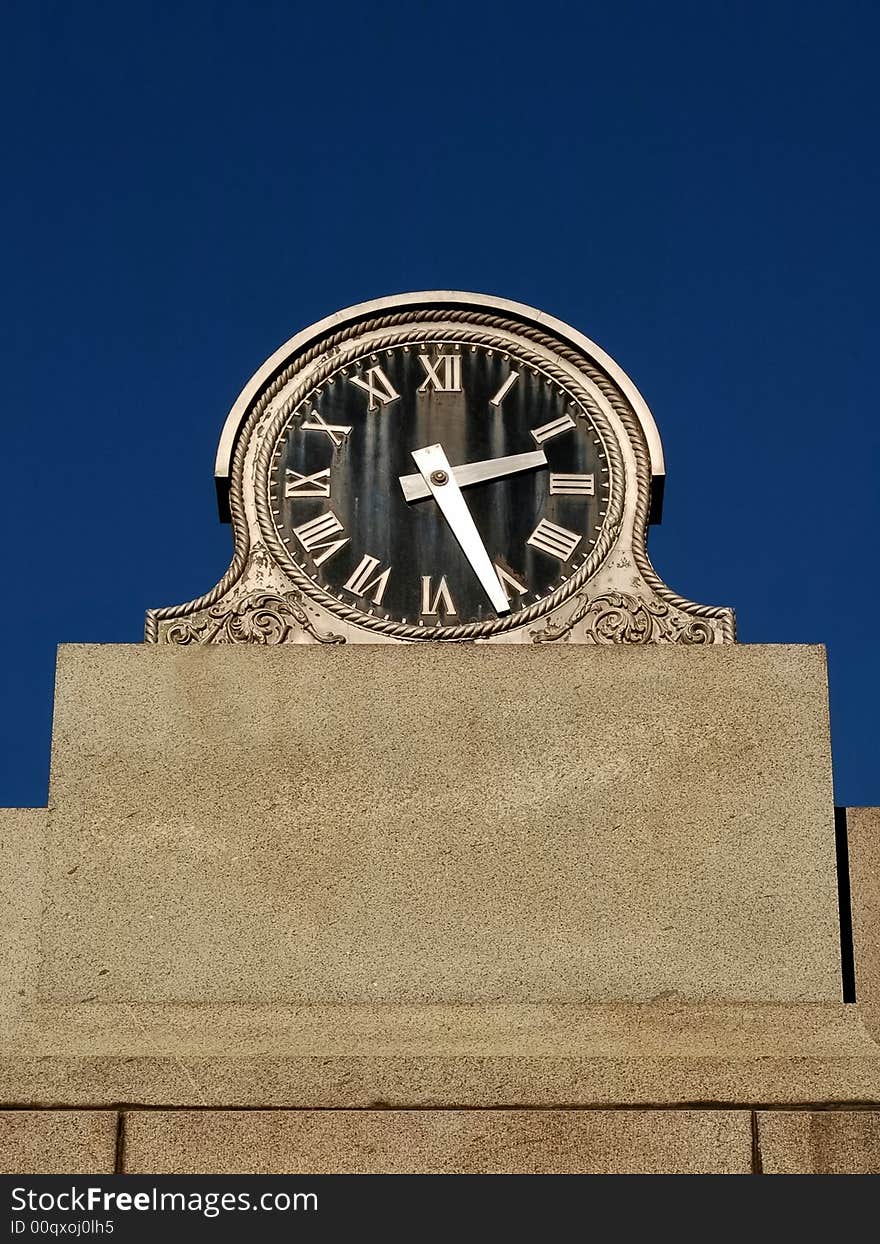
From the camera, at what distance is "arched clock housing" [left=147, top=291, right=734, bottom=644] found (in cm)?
1130

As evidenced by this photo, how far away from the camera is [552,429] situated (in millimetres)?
11844

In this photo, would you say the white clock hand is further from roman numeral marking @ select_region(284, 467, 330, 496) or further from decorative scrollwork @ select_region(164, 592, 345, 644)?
decorative scrollwork @ select_region(164, 592, 345, 644)

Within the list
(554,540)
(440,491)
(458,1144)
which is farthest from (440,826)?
(440,491)

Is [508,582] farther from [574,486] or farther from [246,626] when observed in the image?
[246,626]

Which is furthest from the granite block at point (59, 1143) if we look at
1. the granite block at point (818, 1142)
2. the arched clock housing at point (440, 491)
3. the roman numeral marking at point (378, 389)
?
the roman numeral marking at point (378, 389)

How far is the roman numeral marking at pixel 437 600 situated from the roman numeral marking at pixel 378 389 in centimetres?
103

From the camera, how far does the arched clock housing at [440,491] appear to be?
11.3m

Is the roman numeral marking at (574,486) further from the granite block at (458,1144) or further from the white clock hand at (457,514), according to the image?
the granite block at (458,1144)

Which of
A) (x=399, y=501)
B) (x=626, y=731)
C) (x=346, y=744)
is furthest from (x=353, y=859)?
(x=399, y=501)

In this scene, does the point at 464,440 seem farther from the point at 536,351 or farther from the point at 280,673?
the point at 280,673

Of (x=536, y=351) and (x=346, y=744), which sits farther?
(x=536, y=351)

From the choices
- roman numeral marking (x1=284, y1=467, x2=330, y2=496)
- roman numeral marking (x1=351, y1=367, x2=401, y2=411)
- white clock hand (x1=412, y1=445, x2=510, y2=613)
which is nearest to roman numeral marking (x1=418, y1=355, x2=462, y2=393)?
roman numeral marking (x1=351, y1=367, x2=401, y2=411)

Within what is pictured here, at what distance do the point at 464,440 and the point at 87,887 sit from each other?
3102mm

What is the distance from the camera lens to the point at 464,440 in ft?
38.8
